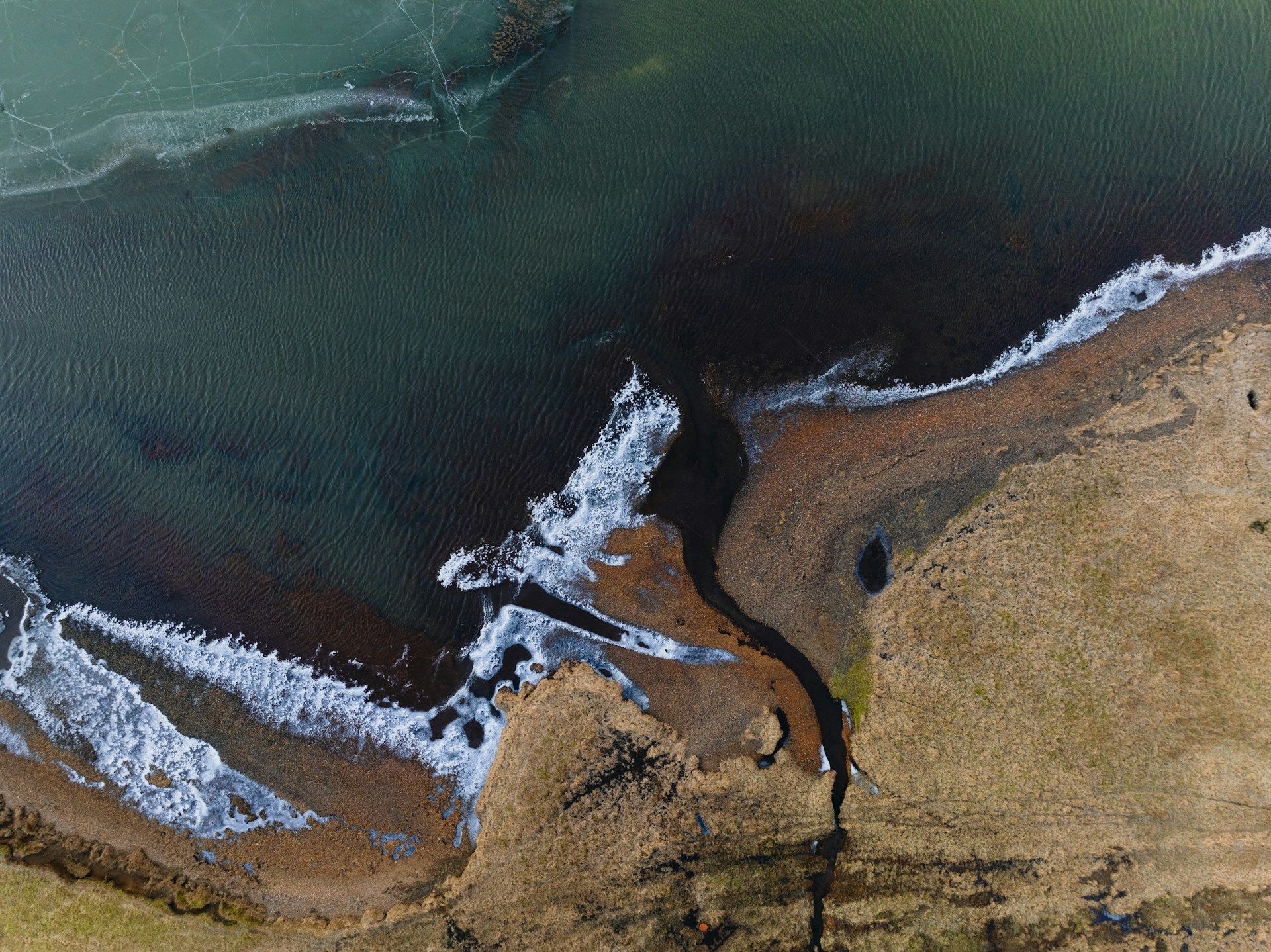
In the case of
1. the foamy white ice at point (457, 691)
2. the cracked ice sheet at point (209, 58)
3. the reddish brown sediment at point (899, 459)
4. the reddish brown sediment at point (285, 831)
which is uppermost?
the cracked ice sheet at point (209, 58)

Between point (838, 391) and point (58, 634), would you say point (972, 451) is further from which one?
point (58, 634)

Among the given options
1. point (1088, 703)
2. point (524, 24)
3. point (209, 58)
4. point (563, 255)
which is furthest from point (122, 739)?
point (1088, 703)

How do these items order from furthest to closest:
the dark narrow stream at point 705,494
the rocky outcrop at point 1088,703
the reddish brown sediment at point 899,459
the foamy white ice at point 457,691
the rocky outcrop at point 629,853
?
the foamy white ice at point 457,691
the dark narrow stream at point 705,494
the reddish brown sediment at point 899,459
the rocky outcrop at point 629,853
the rocky outcrop at point 1088,703

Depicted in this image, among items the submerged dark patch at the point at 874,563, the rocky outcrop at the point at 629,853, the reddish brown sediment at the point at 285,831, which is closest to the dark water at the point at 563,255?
the reddish brown sediment at the point at 285,831

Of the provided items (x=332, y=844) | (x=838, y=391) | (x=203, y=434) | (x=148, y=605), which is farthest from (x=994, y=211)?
(x=148, y=605)

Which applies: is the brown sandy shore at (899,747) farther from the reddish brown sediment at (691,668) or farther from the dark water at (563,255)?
the dark water at (563,255)

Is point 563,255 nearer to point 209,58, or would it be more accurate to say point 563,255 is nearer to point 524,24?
point 524,24
